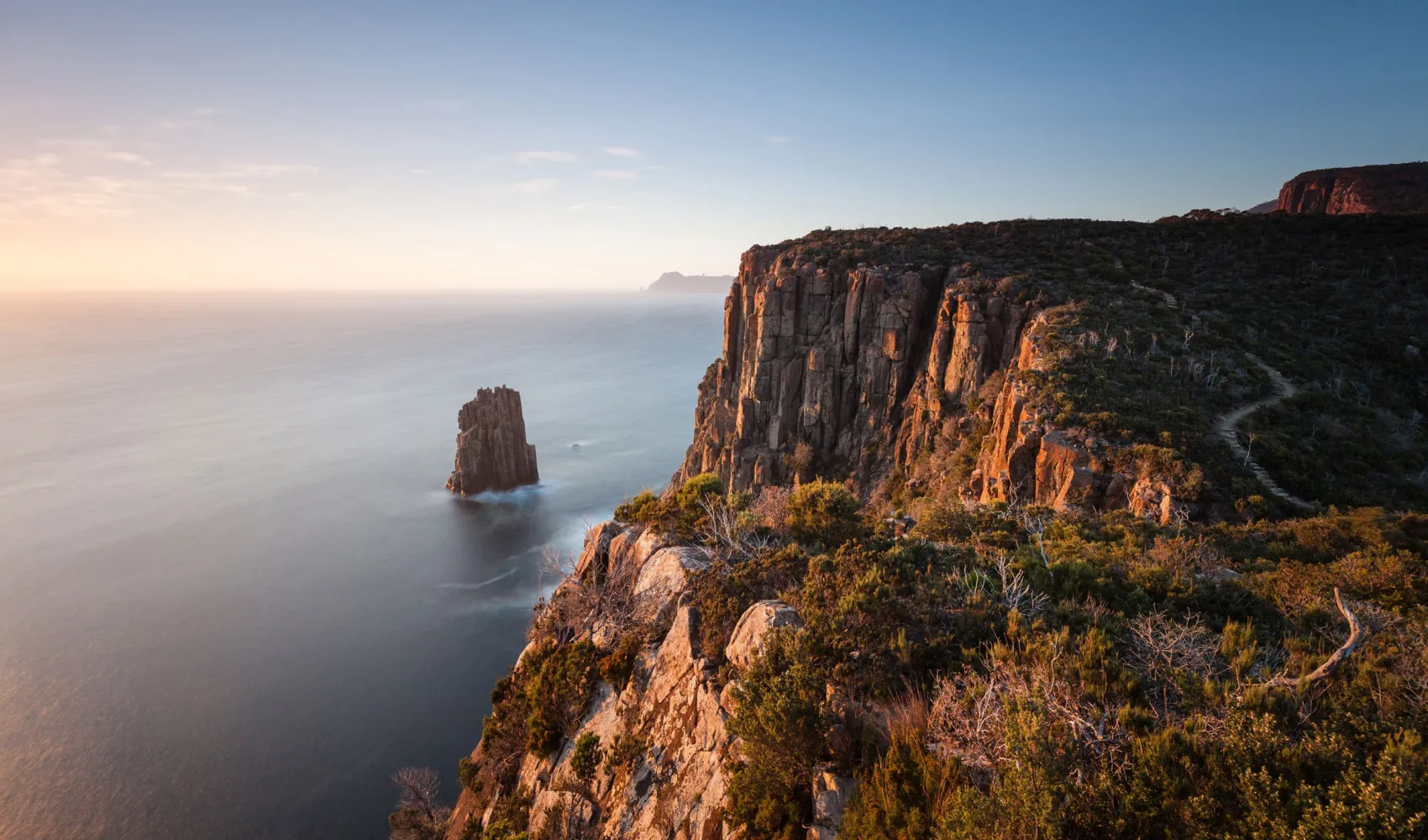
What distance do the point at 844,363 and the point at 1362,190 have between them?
81.0 meters

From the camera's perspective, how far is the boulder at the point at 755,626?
8454 mm

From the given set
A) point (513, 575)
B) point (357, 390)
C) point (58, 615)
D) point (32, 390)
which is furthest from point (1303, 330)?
point (32, 390)

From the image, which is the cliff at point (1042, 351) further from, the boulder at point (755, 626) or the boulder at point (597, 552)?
the boulder at point (597, 552)

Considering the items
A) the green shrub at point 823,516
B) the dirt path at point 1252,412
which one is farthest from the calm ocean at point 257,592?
the dirt path at point 1252,412

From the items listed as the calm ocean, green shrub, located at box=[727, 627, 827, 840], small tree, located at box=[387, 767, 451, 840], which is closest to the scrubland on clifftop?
green shrub, located at box=[727, 627, 827, 840]

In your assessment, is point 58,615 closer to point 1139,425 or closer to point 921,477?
point 921,477

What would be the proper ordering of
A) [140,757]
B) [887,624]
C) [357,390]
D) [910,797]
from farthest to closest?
[357,390]
[140,757]
[887,624]
[910,797]

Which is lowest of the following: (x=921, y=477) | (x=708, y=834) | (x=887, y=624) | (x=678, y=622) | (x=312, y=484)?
(x=312, y=484)

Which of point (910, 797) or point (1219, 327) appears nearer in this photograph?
point (910, 797)

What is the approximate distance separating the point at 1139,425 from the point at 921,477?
14911mm

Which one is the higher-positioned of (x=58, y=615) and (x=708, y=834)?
(x=708, y=834)

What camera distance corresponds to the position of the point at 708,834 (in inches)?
282

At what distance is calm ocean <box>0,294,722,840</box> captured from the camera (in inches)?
1267

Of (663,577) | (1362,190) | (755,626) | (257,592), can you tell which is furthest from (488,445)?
(1362,190)
